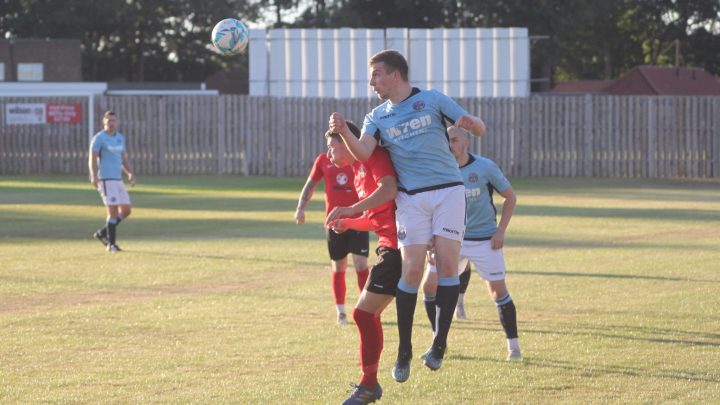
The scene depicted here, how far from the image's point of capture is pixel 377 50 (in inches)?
1711

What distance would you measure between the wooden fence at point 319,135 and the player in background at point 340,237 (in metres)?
27.0

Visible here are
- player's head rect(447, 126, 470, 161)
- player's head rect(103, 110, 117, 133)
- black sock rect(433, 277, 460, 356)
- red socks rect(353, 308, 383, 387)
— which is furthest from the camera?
player's head rect(103, 110, 117, 133)

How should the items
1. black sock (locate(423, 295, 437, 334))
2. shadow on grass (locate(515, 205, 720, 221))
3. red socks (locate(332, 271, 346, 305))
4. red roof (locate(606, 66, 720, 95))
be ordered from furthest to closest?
red roof (locate(606, 66, 720, 95)) < shadow on grass (locate(515, 205, 720, 221)) < red socks (locate(332, 271, 346, 305)) < black sock (locate(423, 295, 437, 334))

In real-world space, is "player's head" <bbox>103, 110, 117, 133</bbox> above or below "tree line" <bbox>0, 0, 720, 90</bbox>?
below

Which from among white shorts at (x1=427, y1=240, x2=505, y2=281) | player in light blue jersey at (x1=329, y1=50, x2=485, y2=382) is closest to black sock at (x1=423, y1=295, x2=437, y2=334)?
white shorts at (x1=427, y1=240, x2=505, y2=281)

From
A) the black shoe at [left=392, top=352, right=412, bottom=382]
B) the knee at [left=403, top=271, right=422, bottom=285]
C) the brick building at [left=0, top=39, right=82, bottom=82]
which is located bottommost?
the black shoe at [left=392, top=352, right=412, bottom=382]

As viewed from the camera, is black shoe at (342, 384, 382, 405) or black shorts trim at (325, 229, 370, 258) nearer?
black shoe at (342, 384, 382, 405)

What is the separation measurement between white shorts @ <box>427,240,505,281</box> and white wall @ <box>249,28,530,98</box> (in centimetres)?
3340

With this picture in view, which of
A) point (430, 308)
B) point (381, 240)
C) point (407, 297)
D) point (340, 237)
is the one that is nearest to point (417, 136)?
point (381, 240)

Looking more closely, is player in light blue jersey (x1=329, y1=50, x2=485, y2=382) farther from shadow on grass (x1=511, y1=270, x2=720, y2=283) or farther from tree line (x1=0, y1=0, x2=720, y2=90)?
tree line (x1=0, y1=0, x2=720, y2=90)

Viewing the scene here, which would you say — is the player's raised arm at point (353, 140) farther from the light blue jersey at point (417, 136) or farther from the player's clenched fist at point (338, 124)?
the light blue jersey at point (417, 136)

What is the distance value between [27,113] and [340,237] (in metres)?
31.2

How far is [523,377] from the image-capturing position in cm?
895

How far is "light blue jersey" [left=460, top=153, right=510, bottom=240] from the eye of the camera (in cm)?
1016
